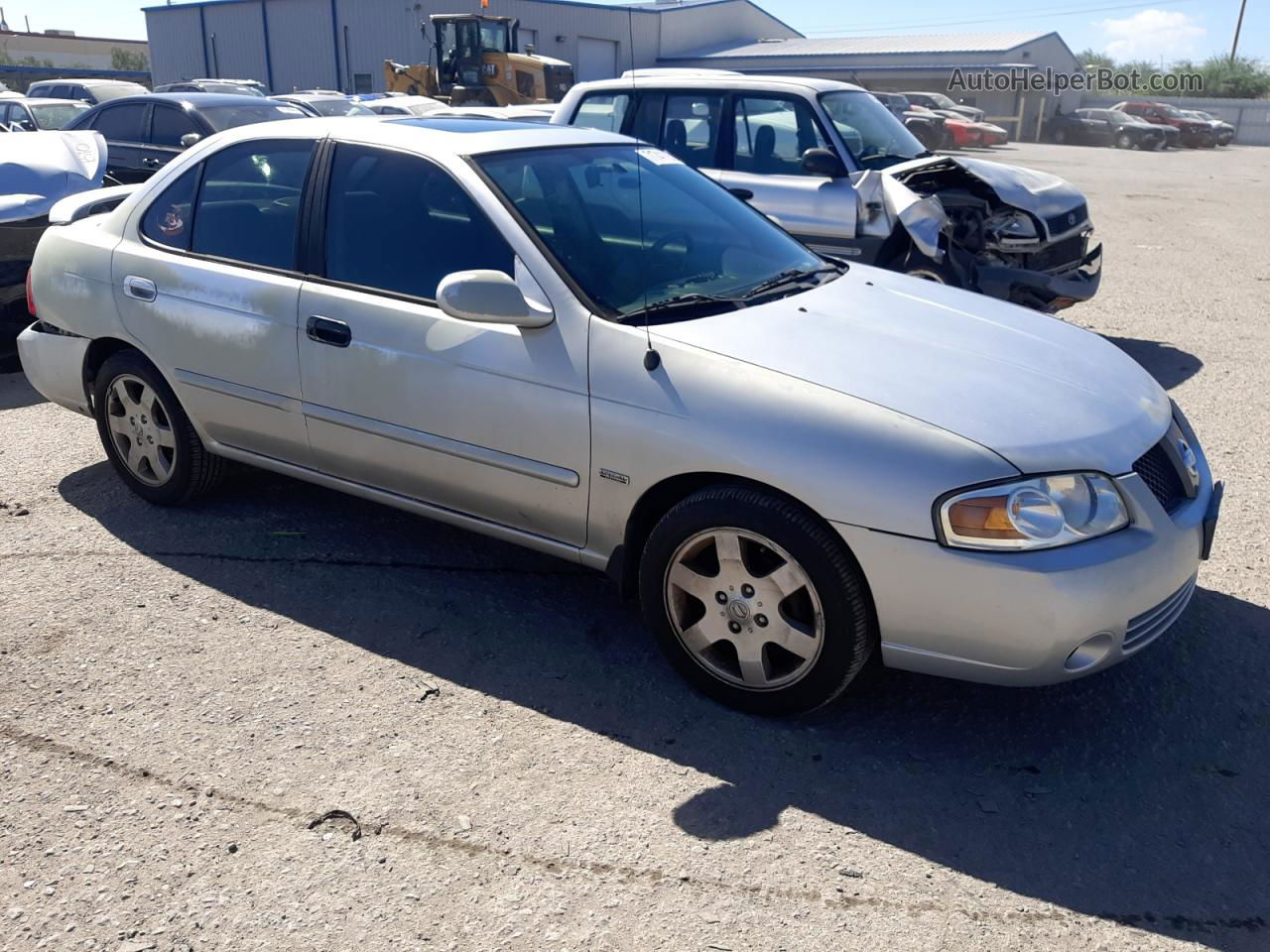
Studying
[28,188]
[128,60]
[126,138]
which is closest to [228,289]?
[28,188]

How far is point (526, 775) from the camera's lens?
10.2 feet

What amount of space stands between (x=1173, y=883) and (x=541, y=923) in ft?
5.07

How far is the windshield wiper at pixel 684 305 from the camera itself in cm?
349

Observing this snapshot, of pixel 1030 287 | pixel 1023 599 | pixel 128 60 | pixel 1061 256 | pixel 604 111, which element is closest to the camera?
pixel 1023 599

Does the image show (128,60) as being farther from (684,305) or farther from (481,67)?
(684,305)

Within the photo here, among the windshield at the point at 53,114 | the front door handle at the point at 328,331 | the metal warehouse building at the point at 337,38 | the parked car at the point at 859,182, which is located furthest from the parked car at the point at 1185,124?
the front door handle at the point at 328,331

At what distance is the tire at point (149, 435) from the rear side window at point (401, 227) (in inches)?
45.3

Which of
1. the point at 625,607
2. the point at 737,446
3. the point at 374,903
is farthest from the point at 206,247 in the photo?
the point at 374,903

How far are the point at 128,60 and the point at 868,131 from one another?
3404 inches

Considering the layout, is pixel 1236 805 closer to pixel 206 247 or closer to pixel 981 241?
pixel 206 247

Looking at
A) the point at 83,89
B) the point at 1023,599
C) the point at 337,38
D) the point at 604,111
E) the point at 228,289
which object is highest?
Result: the point at 337,38

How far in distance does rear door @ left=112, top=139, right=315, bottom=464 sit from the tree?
8604cm

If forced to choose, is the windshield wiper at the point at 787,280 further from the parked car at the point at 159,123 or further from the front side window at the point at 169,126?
the front side window at the point at 169,126

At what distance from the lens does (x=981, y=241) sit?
312 inches
